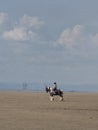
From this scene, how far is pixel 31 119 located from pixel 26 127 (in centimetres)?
405

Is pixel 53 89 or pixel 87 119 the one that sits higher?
pixel 53 89

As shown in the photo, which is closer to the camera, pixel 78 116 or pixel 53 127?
pixel 53 127

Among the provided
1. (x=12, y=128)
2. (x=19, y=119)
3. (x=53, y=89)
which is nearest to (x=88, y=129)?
(x=12, y=128)

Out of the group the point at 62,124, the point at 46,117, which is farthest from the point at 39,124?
the point at 46,117

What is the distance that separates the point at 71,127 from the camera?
2681cm

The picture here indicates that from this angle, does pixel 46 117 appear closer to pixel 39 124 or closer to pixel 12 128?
pixel 39 124

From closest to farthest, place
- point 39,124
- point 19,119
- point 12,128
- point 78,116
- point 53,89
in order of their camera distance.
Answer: point 12,128 < point 39,124 < point 19,119 < point 78,116 < point 53,89

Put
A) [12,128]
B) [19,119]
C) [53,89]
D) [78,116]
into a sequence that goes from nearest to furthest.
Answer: [12,128] → [19,119] → [78,116] → [53,89]

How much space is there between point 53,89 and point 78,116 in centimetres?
2194

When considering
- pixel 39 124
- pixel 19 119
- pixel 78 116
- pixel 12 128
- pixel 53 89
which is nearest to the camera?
pixel 12 128

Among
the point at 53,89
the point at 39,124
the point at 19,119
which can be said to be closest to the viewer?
the point at 39,124

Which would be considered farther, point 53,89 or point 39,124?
point 53,89

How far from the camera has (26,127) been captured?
2633cm

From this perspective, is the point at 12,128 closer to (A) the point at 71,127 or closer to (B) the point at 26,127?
(B) the point at 26,127
